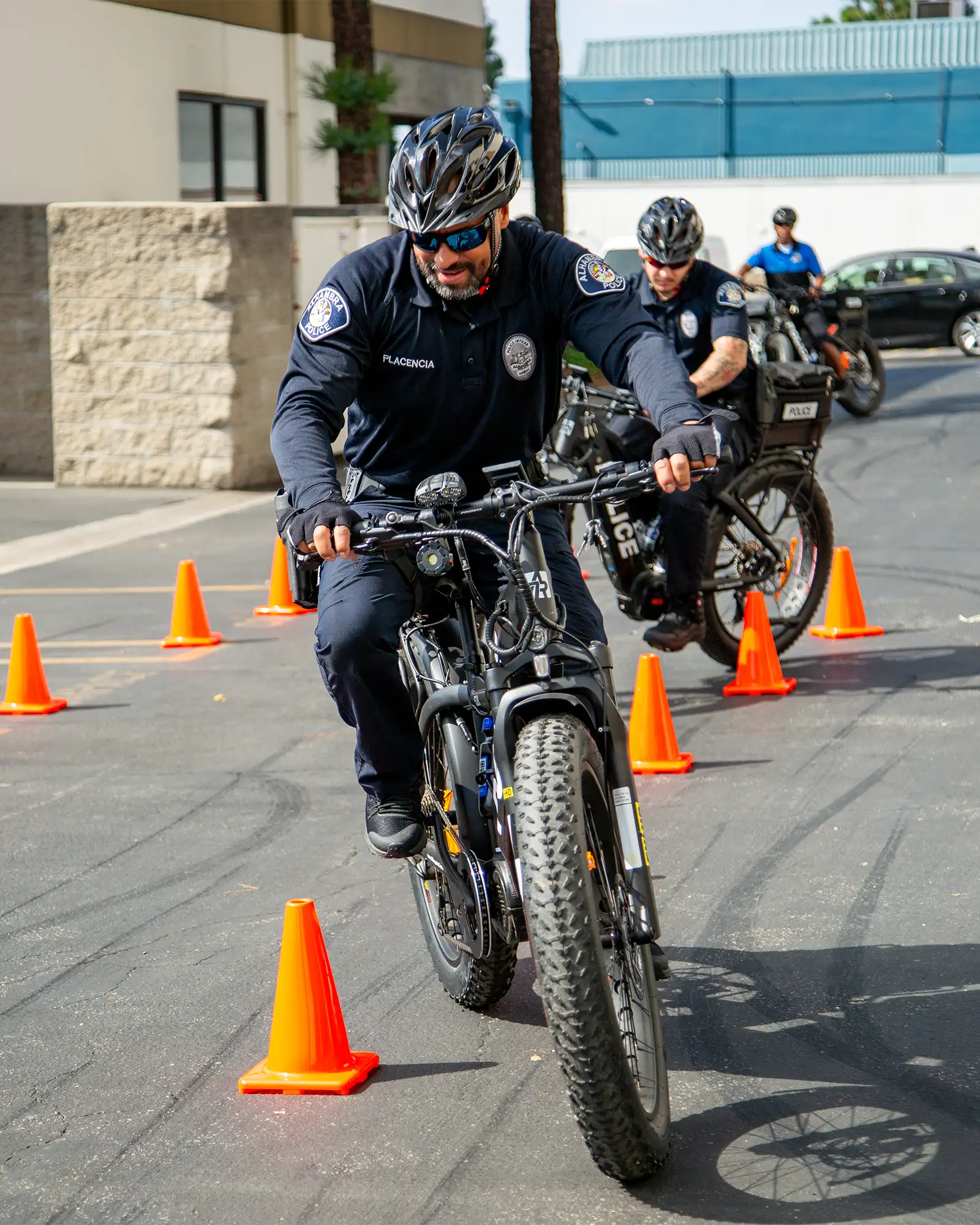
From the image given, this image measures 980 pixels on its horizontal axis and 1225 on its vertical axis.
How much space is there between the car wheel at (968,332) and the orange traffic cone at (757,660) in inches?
825

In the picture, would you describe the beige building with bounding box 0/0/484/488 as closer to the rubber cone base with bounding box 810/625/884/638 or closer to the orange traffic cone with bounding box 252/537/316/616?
the orange traffic cone with bounding box 252/537/316/616

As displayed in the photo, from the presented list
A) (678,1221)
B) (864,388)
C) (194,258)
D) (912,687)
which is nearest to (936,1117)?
(678,1221)

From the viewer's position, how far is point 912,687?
7.88 m

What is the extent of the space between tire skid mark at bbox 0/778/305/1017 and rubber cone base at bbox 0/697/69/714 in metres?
1.70

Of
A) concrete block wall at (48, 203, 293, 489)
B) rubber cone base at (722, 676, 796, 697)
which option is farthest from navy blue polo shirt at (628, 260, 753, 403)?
concrete block wall at (48, 203, 293, 489)

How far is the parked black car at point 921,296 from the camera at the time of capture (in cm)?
2736

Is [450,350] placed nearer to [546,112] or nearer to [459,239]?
[459,239]

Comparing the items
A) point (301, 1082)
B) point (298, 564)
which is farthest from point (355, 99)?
point (301, 1082)

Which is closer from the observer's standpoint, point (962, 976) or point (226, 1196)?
point (226, 1196)

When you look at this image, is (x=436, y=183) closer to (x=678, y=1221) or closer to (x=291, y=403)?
(x=291, y=403)

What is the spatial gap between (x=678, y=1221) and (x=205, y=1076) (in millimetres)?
1309

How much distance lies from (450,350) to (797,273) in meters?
15.0

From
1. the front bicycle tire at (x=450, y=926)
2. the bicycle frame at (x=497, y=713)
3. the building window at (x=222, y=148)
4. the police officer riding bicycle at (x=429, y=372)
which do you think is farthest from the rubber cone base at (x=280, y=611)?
the building window at (x=222, y=148)

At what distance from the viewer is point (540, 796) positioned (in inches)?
131
